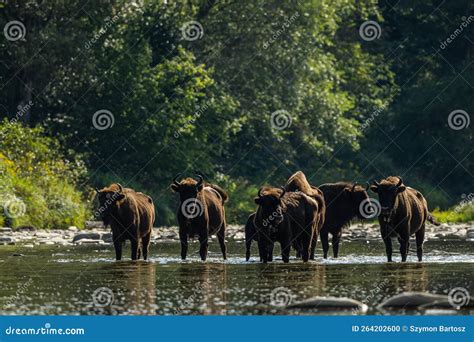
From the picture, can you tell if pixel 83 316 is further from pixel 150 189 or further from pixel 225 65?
pixel 225 65

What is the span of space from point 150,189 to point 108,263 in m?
24.8

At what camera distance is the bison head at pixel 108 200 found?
88.8 ft

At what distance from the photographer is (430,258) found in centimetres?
2892

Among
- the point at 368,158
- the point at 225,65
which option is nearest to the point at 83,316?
the point at 225,65
